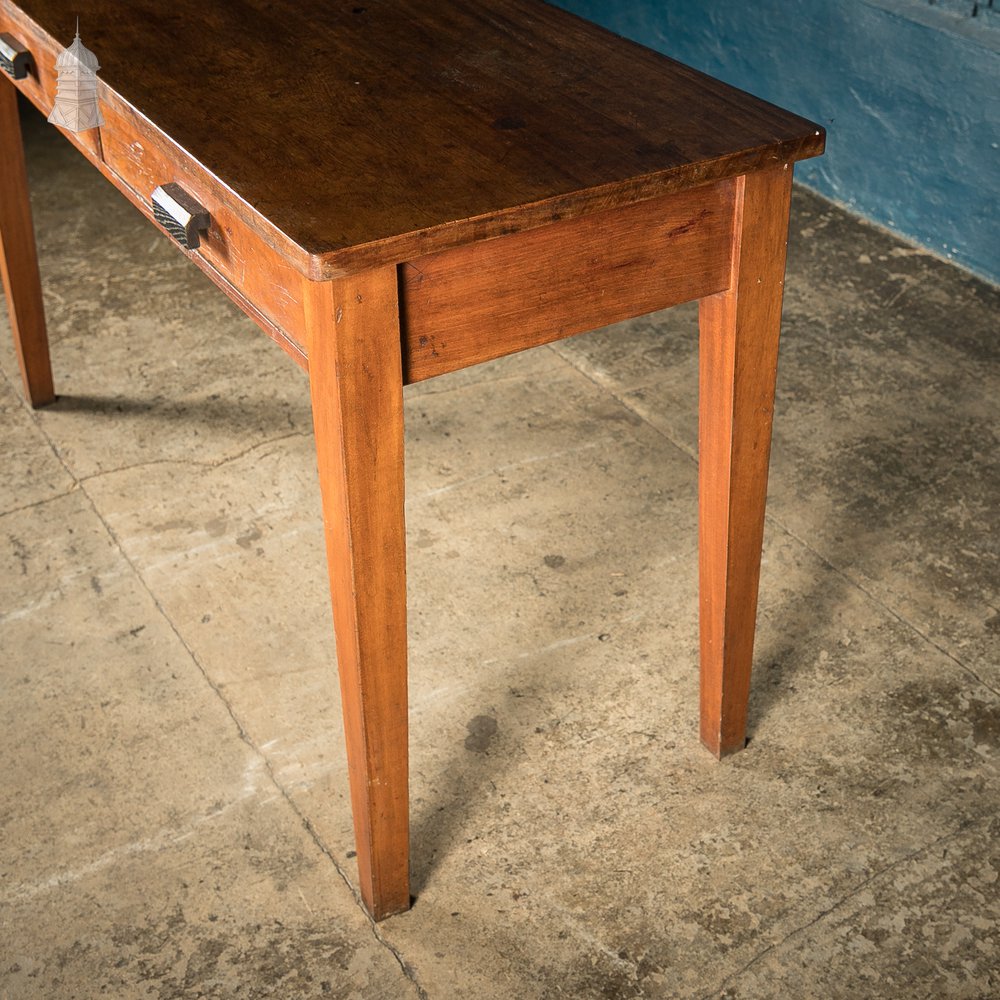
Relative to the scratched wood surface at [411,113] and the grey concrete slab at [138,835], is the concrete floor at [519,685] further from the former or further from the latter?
the scratched wood surface at [411,113]

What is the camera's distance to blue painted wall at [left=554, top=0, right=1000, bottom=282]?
3.06m

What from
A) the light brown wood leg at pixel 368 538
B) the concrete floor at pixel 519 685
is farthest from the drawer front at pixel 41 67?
the concrete floor at pixel 519 685

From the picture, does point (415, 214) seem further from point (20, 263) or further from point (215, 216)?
point (20, 263)

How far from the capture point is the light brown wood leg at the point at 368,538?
123cm

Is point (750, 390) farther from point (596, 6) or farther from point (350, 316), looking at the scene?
point (596, 6)

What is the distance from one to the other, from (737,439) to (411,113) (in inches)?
21.3

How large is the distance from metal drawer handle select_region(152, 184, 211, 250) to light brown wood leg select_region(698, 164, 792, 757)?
0.58 meters

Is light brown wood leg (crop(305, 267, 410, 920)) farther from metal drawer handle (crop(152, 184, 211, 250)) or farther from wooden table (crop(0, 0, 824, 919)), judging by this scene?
metal drawer handle (crop(152, 184, 211, 250))

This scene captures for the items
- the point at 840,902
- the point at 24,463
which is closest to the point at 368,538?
the point at 840,902

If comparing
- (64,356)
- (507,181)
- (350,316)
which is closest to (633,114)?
(507,181)

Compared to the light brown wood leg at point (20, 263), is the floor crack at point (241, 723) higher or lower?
lower

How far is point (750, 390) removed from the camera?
5.07 feet

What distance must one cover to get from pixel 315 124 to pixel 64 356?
1599 mm

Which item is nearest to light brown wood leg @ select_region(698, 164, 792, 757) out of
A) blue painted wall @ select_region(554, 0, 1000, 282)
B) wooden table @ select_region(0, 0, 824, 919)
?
wooden table @ select_region(0, 0, 824, 919)
